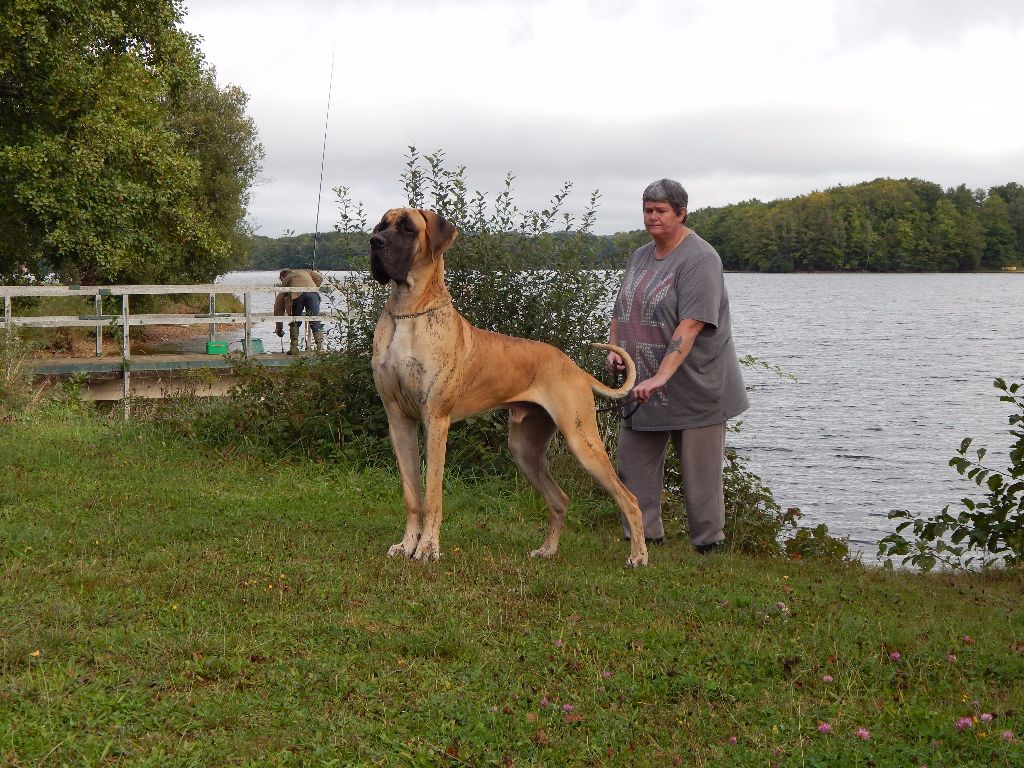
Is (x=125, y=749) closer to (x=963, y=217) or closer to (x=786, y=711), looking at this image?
(x=786, y=711)

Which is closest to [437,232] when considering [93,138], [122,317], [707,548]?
[707,548]

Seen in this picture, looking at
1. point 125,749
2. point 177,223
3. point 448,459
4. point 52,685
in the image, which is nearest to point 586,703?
point 125,749

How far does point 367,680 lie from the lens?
14.3 feet

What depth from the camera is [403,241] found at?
5855 mm

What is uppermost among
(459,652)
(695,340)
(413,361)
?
(695,340)

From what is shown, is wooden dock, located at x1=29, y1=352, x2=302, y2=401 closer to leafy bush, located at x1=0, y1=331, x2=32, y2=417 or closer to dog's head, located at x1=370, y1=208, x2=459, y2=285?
leafy bush, located at x1=0, y1=331, x2=32, y2=417

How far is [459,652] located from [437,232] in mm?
2445

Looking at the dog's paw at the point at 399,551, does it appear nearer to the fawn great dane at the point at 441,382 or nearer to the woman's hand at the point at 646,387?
the fawn great dane at the point at 441,382

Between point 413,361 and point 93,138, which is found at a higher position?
point 93,138

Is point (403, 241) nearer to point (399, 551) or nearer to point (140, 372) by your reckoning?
point (399, 551)

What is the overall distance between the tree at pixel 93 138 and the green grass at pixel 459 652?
14737 millimetres

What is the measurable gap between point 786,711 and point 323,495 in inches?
197

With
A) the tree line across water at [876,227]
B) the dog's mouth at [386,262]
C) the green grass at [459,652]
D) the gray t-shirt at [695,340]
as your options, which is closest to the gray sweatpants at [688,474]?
the gray t-shirt at [695,340]

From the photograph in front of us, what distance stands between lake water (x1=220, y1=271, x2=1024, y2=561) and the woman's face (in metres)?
5.68
